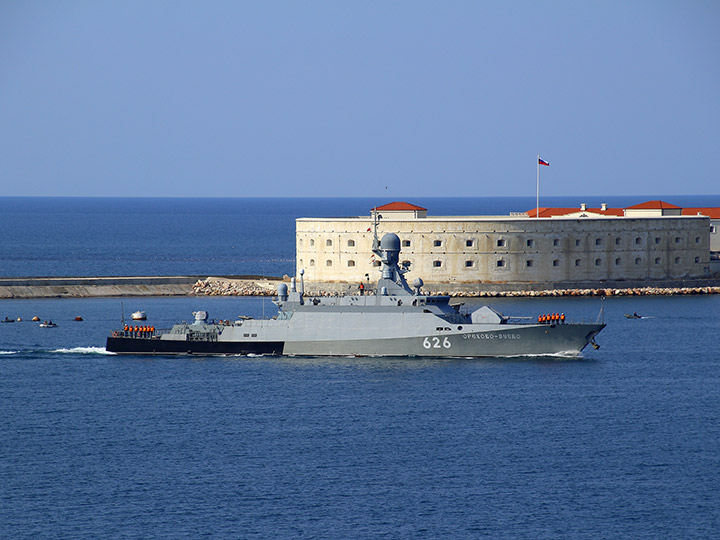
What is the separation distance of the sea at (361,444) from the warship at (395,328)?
2.68ft

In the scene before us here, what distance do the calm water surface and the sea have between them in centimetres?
10

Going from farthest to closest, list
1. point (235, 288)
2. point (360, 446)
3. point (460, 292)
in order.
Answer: point (235, 288)
point (460, 292)
point (360, 446)

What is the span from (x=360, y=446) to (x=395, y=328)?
52.7ft

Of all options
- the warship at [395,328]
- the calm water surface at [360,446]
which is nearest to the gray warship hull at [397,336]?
the warship at [395,328]

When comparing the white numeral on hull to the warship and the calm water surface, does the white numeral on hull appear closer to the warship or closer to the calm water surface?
the warship

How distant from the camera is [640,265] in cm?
9531

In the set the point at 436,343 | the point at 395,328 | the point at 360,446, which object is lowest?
the point at 360,446

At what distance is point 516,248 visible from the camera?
3600 inches

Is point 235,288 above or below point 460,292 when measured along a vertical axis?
above

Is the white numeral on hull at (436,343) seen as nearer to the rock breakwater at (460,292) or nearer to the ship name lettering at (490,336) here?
the ship name lettering at (490,336)

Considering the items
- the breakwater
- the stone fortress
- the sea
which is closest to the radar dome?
the sea

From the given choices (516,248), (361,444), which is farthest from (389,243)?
(516,248)

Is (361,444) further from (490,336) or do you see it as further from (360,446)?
(490,336)

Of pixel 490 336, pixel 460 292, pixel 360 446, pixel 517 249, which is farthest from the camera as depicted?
pixel 517 249
